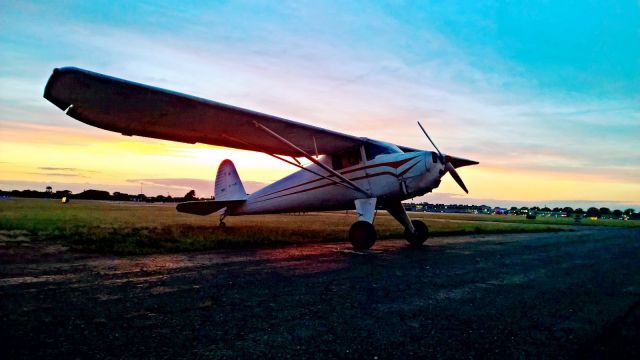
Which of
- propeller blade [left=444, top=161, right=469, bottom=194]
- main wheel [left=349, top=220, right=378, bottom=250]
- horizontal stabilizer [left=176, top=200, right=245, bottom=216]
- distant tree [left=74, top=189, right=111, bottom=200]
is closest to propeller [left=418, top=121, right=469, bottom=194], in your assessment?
propeller blade [left=444, top=161, right=469, bottom=194]

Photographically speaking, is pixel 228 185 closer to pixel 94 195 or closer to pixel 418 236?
pixel 418 236

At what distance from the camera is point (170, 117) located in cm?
796

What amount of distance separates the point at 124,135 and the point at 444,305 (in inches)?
292

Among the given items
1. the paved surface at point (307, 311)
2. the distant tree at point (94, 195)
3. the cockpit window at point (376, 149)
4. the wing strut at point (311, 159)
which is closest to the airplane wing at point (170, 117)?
the wing strut at point (311, 159)

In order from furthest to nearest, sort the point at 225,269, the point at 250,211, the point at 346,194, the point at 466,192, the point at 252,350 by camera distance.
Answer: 1. the point at 250,211
2. the point at 466,192
3. the point at 346,194
4. the point at 225,269
5. the point at 252,350

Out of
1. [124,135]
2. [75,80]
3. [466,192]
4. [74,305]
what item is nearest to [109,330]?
[74,305]

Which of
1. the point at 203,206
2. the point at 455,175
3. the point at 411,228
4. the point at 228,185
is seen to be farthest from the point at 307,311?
the point at 228,185

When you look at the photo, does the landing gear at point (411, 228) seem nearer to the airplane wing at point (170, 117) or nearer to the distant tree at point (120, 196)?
the airplane wing at point (170, 117)

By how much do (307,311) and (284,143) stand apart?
6824 millimetres

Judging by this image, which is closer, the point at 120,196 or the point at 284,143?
the point at 284,143

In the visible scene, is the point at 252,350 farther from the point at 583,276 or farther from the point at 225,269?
the point at 583,276

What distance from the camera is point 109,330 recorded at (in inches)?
105

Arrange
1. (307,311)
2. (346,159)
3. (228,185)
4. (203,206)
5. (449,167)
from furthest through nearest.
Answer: (228,185)
(203,206)
(346,159)
(449,167)
(307,311)

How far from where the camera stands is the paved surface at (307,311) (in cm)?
239
